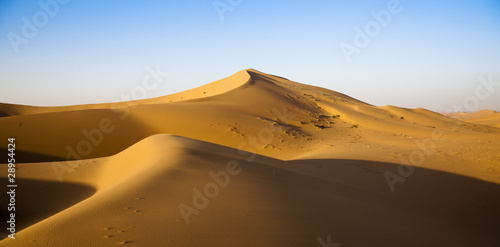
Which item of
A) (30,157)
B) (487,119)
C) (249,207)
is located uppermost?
(487,119)

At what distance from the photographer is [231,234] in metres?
2.92

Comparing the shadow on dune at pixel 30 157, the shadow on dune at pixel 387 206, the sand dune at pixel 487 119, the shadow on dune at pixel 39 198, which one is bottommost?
the shadow on dune at pixel 387 206

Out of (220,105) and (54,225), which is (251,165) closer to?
(54,225)

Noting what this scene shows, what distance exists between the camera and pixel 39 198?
17.9 ft

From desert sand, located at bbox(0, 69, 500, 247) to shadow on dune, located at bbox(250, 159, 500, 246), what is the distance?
3 centimetres

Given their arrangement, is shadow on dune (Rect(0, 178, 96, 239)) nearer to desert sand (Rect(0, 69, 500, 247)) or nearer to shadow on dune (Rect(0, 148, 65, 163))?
desert sand (Rect(0, 69, 500, 247))

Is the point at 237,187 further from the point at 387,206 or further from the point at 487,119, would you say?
the point at 487,119

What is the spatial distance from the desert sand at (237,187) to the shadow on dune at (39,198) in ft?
0.08

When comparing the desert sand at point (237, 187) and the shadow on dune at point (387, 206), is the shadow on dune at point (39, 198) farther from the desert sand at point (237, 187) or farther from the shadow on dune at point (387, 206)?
the shadow on dune at point (387, 206)

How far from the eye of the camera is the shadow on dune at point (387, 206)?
11.6 feet

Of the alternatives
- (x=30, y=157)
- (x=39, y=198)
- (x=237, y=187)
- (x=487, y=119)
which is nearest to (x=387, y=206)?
(x=237, y=187)

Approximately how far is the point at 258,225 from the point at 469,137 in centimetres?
1415

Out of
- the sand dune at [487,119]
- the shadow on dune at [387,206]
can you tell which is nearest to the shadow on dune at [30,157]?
the shadow on dune at [387,206]

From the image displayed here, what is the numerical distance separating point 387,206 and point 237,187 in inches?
112
